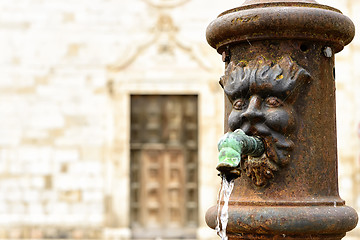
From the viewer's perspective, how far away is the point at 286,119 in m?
2.74

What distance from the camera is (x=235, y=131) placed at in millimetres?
2738

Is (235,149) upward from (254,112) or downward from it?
downward

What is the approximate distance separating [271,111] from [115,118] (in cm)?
698

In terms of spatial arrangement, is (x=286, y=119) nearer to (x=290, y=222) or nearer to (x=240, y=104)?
(x=240, y=104)

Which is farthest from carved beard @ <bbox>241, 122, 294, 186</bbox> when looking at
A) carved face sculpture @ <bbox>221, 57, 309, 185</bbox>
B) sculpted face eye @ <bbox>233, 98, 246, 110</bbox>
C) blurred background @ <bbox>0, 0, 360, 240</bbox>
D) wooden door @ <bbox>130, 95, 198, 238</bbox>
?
wooden door @ <bbox>130, 95, 198, 238</bbox>

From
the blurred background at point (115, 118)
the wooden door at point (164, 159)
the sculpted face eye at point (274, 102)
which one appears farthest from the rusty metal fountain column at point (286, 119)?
the wooden door at point (164, 159)

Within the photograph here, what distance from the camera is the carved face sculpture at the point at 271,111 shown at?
108 inches

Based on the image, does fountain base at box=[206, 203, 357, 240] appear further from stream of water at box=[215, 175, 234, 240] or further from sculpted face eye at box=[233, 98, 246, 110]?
sculpted face eye at box=[233, 98, 246, 110]

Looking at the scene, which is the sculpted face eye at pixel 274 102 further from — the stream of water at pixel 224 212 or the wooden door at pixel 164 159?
the wooden door at pixel 164 159

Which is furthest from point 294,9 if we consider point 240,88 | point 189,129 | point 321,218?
point 189,129

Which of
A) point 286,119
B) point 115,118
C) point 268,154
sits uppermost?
point 115,118

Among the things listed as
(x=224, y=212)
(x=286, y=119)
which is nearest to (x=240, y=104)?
(x=286, y=119)

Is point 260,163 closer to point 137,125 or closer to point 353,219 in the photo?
point 353,219

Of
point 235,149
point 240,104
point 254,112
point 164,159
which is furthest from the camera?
point 164,159
